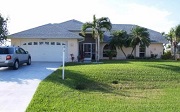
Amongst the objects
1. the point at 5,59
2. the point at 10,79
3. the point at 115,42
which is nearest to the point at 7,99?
the point at 10,79

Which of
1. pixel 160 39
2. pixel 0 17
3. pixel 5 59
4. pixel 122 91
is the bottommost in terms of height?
pixel 122 91

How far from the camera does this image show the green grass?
9797 millimetres

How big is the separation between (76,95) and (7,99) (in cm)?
288

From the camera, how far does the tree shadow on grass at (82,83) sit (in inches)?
525

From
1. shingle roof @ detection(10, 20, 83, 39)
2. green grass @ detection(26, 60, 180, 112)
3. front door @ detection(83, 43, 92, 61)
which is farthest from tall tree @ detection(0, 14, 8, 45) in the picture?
green grass @ detection(26, 60, 180, 112)

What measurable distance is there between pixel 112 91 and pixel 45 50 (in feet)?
50.8

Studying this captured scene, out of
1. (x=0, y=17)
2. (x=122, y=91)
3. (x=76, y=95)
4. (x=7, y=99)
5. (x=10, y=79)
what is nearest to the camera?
(x=7, y=99)

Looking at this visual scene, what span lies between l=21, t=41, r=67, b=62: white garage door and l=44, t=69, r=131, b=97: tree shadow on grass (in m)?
11.4

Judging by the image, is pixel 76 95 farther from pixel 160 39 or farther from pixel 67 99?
pixel 160 39

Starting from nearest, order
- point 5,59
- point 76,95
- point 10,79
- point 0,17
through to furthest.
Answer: point 76,95 < point 10,79 < point 5,59 < point 0,17

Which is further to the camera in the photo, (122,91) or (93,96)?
(122,91)

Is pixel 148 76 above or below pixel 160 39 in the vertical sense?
below

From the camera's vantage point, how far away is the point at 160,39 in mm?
35031

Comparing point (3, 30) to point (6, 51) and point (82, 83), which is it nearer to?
point (6, 51)
